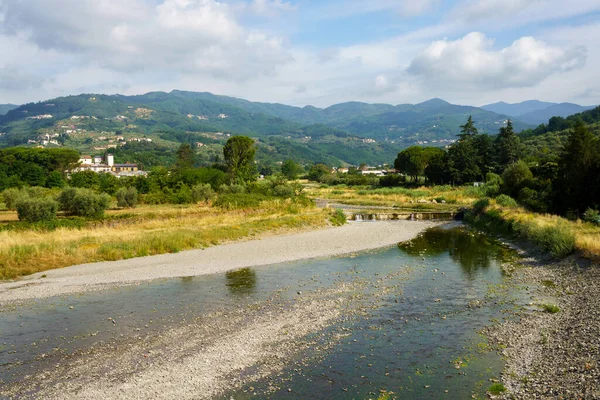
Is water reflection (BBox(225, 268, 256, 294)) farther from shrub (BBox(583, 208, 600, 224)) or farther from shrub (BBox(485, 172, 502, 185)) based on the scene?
shrub (BBox(485, 172, 502, 185))

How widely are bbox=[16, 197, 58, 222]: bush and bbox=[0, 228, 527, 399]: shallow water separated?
21897 millimetres

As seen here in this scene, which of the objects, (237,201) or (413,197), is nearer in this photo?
(237,201)

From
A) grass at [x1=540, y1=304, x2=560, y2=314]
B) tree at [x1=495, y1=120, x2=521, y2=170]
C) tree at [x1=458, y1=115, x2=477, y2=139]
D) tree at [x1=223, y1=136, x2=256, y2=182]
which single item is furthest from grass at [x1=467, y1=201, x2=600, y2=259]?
tree at [x1=458, y1=115, x2=477, y2=139]

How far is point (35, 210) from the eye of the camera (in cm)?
4047

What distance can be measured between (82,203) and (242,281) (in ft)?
94.2

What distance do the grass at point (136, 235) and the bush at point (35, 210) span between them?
4402mm

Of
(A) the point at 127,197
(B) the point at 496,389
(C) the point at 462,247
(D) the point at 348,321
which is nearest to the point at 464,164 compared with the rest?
(C) the point at 462,247

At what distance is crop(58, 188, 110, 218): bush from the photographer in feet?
153

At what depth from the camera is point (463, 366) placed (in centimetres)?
1378

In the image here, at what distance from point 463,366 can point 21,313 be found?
17985mm

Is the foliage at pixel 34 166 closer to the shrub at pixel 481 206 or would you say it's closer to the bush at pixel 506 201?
the shrub at pixel 481 206

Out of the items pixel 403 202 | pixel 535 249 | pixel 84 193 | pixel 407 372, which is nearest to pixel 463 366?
pixel 407 372

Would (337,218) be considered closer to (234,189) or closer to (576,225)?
(234,189)

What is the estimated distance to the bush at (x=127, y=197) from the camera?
60.2 metres
